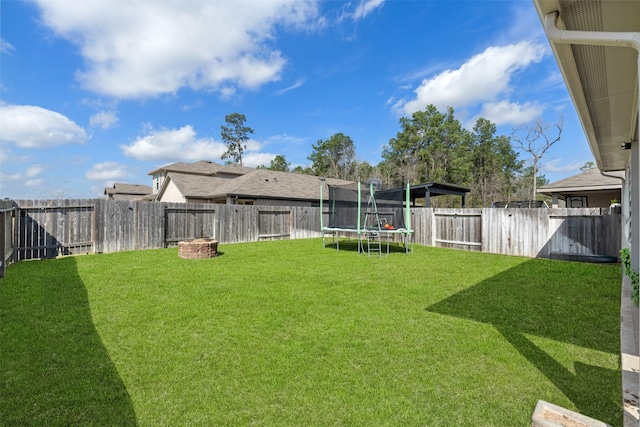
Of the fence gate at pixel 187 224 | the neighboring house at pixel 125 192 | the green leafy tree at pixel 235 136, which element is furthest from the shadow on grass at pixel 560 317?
the green leafy tree at pixel 235 136

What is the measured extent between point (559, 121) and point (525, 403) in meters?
26.8

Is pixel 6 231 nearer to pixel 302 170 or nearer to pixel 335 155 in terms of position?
pixel 335 155

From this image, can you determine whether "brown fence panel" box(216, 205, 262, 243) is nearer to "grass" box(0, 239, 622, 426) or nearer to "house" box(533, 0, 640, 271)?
"grass" box(0, 239, 622, 426)

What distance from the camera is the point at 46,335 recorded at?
2832 mm

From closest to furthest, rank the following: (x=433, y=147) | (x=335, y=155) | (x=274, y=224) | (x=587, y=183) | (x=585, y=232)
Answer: (x=585, y=232), (x=587, y=183), (x=274, y=224), (x=433, y=147), (x=335, y=155)

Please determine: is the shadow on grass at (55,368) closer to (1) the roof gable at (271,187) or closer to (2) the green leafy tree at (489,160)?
(1) the roof gable at (271,187)

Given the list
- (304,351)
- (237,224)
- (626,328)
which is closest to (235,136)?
(237,224)

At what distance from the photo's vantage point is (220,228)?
11219 mm

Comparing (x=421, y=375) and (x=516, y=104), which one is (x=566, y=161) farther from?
(x=421, y=375)

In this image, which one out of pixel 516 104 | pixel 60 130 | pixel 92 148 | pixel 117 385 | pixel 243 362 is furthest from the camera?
pixel 516 104

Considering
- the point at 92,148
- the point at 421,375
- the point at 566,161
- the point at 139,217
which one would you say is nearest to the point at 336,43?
the point at 139,217

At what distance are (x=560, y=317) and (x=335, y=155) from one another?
37.2m

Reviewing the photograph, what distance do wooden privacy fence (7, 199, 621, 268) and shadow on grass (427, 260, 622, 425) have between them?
2100mm

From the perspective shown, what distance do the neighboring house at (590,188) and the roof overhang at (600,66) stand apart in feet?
32.7
